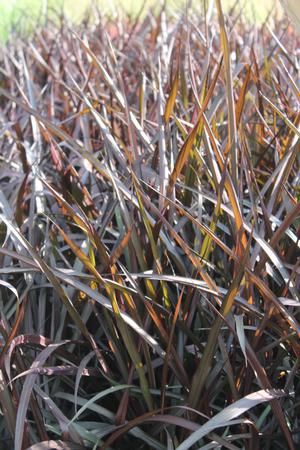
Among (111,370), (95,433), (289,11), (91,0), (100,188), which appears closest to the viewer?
(289,11)

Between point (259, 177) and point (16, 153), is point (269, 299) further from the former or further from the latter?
point (16, 153)

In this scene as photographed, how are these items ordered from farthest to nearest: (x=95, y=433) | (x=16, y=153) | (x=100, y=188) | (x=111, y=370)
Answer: (x=16, y=153) → (x=100, y=188) → (x=111, y=370) → (x=95, y=433)

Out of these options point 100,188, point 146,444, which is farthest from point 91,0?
point 146,444

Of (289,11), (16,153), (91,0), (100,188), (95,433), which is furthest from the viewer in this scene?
(91,0)

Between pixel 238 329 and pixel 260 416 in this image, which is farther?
pixel 260 416

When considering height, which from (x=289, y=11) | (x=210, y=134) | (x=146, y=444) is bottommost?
(x=146, y=444)

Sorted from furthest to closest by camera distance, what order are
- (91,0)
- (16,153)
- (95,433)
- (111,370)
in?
1. (91,0)
2. (16,153)
3. (111,370)
4. (95,433)

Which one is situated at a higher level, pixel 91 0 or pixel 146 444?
pixel 91 0

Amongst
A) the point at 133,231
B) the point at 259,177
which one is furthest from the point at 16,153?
the point at 133,231

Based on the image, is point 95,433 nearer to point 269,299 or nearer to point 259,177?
point 269,299
